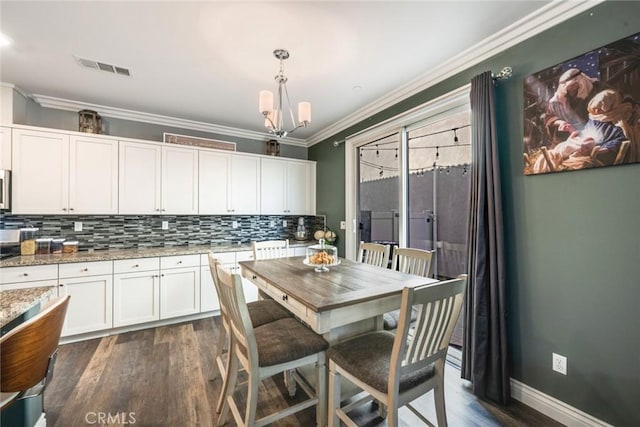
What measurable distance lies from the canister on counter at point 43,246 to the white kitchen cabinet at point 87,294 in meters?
0.52

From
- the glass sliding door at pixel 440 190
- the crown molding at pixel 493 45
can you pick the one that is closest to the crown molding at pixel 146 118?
the crown molding at pixel 493 45

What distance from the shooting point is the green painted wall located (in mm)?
1470

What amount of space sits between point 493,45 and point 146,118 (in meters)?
3.96

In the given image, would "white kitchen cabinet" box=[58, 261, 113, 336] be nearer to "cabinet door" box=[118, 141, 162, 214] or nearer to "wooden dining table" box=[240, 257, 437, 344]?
"cabinet door" box=[118, 141, 162, 214]

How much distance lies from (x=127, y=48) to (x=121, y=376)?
104 inches

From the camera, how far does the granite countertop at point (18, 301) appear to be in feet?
3.78

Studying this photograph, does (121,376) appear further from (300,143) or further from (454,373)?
(300,143)

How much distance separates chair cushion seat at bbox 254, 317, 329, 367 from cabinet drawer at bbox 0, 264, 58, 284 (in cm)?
237

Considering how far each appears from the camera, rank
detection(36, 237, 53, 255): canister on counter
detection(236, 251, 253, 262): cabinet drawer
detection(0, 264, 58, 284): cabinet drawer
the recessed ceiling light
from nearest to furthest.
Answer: the recessed ceiling light, detection(0, 264, 58, 284): cabinet drawer, detection(36, 237, 53, 255): canister on counter, detection(236, 251, 253, 262): cabinet drawer

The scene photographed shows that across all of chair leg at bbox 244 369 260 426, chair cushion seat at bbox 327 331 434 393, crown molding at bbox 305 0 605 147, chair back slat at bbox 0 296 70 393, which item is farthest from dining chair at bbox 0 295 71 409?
crown molding at bbox 305 0 605 147

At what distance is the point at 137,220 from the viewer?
352 centimetres

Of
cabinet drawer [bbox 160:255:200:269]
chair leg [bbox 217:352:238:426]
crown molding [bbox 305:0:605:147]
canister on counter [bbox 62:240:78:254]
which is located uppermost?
crown molding [bbox 305:0:605:147]

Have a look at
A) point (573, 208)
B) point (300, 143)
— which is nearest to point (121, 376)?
point (573, 208)

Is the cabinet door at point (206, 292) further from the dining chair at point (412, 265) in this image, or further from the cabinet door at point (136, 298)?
the dining chair at point (412, 265)
